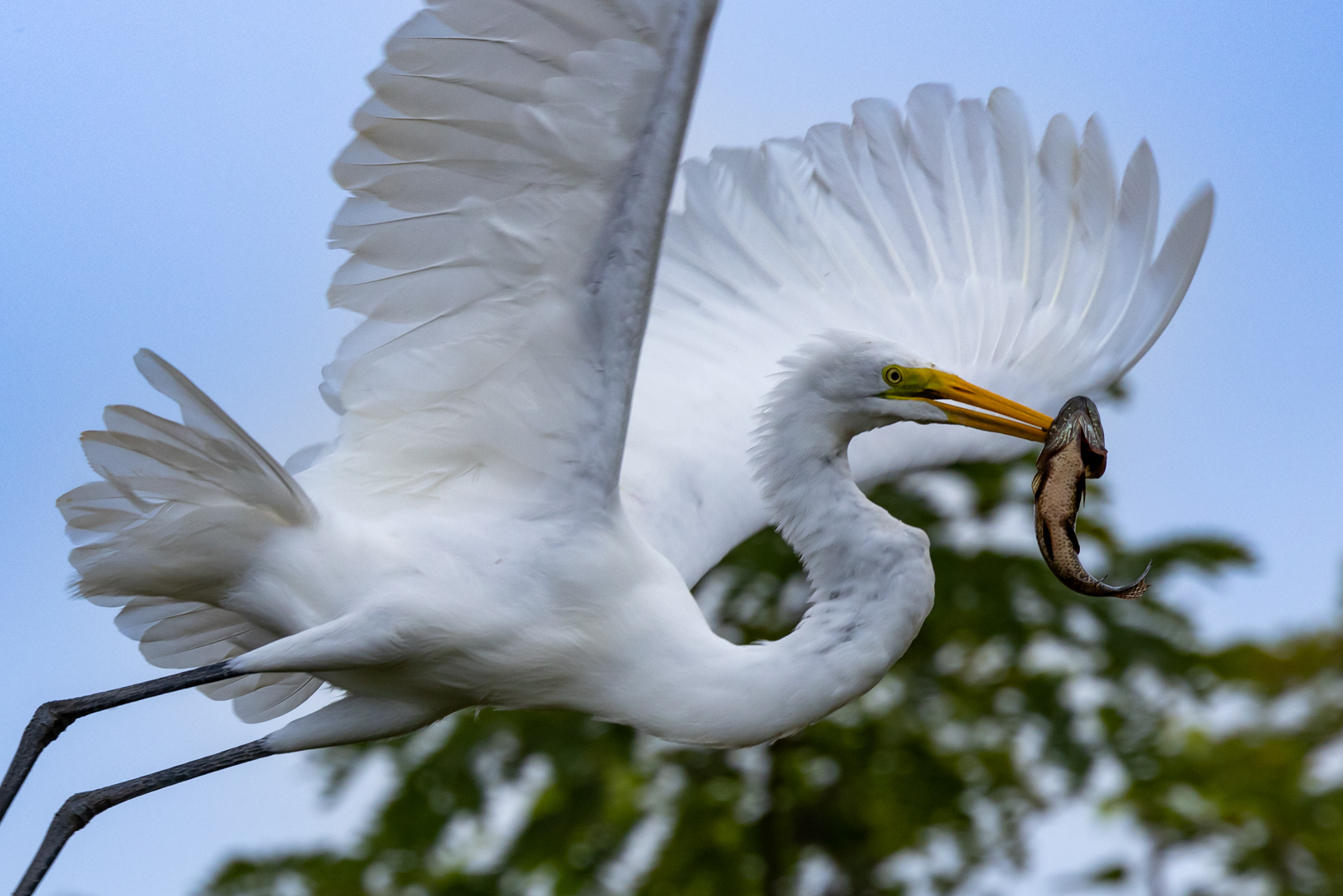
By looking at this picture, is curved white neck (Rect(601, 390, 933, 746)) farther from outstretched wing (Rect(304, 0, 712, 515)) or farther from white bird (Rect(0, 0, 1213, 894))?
outstretched wing (Rect(304, 0, 712, 515))

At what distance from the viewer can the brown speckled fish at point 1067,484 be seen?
3641 mm

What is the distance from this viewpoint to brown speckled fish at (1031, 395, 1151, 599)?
3641 mm

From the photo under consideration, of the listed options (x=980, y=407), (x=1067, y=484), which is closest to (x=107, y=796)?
(x=980, y=407)

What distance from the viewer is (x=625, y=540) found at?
12.5ft

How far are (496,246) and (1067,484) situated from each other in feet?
5.08

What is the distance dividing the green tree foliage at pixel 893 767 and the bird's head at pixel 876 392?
8.56ft

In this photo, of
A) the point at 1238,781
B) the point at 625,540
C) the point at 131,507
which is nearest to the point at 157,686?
the point at 131,507

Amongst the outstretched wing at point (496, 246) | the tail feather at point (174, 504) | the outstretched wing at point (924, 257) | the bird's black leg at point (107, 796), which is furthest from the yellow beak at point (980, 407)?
the bird's black leg at point (107, 796)

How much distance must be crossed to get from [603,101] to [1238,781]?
5.75m

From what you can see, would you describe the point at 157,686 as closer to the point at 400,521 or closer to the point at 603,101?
the point at 400,521

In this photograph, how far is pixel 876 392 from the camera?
379 centimetres

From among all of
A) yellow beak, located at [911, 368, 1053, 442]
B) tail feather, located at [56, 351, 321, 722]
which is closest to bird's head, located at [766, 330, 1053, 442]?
yellow beak, located at [911, 368, 1053, 442]

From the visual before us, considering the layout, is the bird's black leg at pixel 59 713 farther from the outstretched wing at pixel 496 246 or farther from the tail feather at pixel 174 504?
the outstretched wing at pixel 496 246

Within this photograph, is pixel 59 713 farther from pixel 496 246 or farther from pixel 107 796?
pixel 496 246
